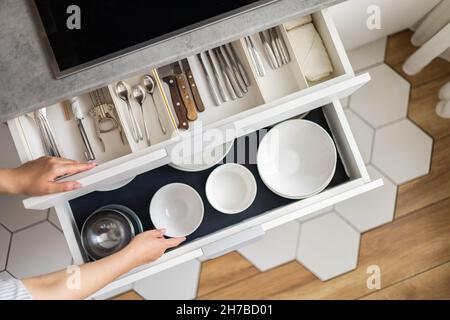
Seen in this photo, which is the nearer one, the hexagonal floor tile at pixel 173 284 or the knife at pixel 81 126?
the knife at pixel 81 126

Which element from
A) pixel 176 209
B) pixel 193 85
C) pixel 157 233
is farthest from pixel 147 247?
pixel 193 85

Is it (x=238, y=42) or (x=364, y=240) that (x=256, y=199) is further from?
(x=364, y=240)

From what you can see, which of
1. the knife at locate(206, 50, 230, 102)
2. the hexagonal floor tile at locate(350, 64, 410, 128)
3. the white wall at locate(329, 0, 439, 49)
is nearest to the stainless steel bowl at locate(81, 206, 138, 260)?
the knife at locate(206, 50, 230, 102)

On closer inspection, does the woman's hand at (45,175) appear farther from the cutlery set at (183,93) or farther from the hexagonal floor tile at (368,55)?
the hexagonal floor tile at (368,55)

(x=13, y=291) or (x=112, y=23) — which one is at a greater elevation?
(x=112, y=23)

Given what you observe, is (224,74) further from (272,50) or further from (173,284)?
(173,284)

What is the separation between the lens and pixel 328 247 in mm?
1547

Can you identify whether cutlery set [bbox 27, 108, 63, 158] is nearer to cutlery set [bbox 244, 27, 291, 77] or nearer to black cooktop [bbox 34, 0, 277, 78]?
black cooktop [bbox 34, 0, 277, 78]

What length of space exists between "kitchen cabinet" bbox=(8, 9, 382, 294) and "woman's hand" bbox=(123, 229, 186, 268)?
0.10ft

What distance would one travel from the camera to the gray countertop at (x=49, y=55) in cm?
87

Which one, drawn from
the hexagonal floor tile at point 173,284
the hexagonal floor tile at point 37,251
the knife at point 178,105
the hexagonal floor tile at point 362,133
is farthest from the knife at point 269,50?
the hexagonal floor tile at point 37,251

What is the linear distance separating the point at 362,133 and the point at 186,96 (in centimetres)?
78

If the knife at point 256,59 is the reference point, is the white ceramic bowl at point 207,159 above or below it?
below

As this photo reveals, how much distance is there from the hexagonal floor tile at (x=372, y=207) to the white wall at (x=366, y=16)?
1.46ft
